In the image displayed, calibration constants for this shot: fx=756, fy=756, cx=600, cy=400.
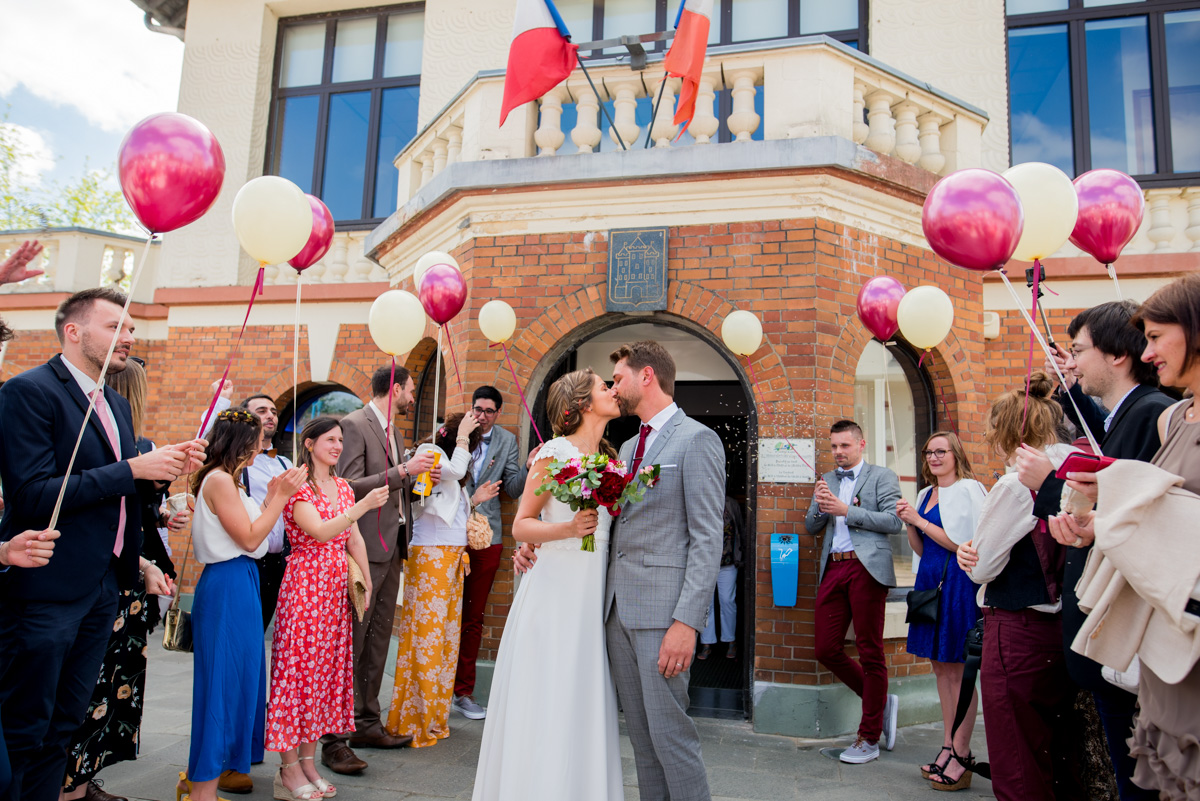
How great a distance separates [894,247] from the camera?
5992 millimetres

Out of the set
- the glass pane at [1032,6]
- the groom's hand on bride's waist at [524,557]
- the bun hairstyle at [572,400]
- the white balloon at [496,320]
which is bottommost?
the groom's hand on bride's waist at [524,557]

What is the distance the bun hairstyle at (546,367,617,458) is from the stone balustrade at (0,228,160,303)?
8.29 m

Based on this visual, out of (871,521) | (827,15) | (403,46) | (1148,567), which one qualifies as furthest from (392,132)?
(1148,567)

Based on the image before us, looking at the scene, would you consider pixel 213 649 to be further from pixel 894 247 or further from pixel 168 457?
pixel 894 247

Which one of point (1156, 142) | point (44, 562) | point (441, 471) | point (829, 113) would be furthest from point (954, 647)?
point (1156, 142)

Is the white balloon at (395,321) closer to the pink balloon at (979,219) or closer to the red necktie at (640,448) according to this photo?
the red necktie at (640,448)

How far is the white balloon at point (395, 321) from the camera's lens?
196 inches

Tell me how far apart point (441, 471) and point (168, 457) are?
2.22 m

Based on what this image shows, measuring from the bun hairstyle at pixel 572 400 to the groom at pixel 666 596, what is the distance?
0.42 metres

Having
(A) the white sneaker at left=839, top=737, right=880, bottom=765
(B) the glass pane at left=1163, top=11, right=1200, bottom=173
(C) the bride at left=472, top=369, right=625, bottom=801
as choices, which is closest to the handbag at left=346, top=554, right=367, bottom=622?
(C) the bride at left=472, top=369, right=625, bottom=801

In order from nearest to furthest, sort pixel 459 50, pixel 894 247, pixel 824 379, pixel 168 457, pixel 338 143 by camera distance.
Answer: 1. pixel 168 457
2. pixel 824 379
3. pixel 894 247
4. pixel 459 50
5. pixel 338 143

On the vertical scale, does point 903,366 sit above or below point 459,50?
below

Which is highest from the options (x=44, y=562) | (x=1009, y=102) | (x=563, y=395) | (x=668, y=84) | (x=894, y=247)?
(x=1009, y=102)

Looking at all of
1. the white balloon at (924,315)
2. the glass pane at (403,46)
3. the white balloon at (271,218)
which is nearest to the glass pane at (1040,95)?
the white balloon at (924,315)
